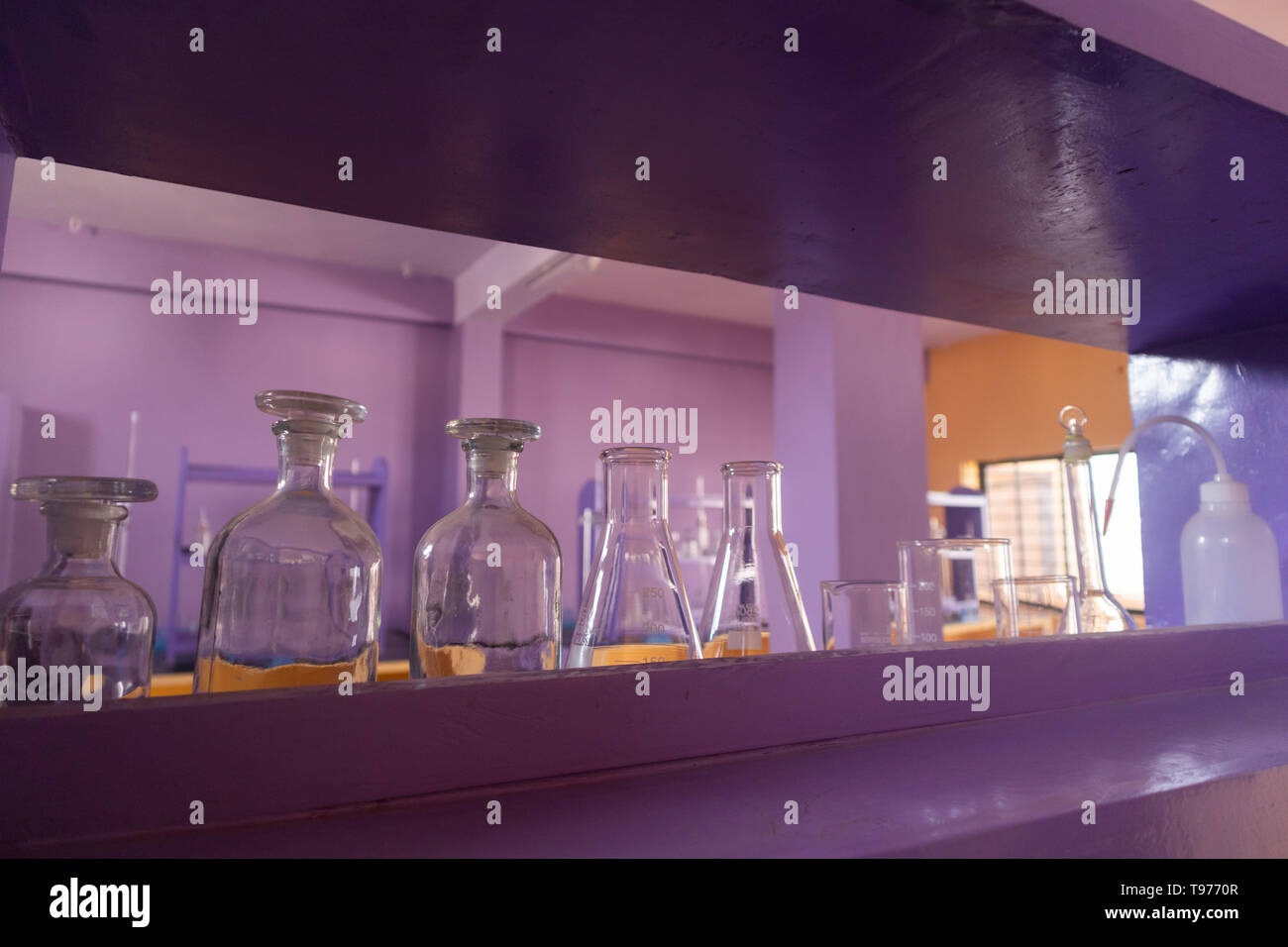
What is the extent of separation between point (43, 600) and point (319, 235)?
415cm

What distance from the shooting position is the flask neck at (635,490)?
0.64 m

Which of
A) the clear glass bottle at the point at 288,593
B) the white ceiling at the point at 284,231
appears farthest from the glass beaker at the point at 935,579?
the white ceiling at the point at 284,231

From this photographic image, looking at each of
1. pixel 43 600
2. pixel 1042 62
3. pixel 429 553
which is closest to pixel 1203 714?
pixel 1042 62

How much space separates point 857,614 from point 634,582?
8.9 inches

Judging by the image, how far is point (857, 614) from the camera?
73cm

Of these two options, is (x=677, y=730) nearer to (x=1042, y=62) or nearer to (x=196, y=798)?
(x=196, y=798)

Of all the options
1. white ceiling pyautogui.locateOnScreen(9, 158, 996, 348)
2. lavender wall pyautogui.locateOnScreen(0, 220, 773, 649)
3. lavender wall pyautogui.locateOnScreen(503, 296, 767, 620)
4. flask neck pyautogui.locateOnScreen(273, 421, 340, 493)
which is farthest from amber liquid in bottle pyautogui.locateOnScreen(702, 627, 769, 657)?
lavender wall pyautogui.locateOnScreen(503, 296, 767, 620)

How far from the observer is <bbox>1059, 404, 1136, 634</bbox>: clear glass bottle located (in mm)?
867

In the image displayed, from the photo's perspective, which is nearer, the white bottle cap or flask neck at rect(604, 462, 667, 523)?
flask neck at rect(604, 462, 667, 523)

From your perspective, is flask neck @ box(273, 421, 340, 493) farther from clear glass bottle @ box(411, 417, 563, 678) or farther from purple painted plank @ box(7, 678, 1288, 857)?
purple painted plank @ box(7, 678, 1288, 857)

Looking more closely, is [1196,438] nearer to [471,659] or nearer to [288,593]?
[471,659]

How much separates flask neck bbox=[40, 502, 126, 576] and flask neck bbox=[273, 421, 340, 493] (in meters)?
0.10
